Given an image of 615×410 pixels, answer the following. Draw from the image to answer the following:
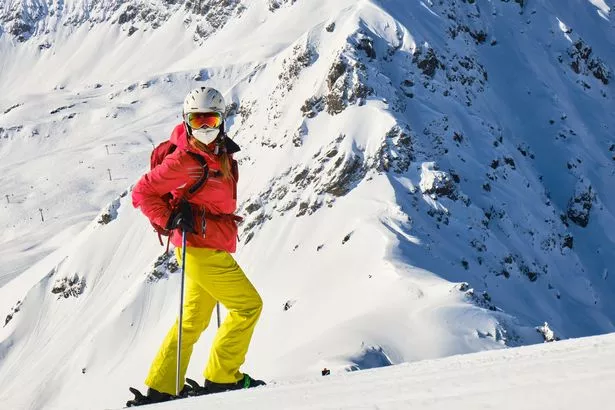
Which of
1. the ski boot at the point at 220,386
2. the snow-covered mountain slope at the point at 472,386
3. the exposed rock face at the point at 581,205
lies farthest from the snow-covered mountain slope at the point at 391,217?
the snow-covered mountain slope at the point at 472,386

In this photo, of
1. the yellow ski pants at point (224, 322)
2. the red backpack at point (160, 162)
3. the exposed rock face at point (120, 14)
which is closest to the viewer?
the red backpack at point (160, 162)

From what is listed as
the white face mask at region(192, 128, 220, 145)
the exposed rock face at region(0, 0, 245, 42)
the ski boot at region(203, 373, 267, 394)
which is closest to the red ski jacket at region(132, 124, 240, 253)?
the white face mask at region(192, 128, 220, 145)

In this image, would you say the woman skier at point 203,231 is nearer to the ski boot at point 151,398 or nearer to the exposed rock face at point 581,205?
the ski boot at point 151,398

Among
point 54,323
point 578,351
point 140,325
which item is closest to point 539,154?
point 140,325

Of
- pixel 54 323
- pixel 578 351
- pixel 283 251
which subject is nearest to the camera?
pixel 578 351

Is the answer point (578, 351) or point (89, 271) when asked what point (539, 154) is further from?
point (578, 351)

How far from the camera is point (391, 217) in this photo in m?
29.7

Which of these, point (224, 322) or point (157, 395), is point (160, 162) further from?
point (157, 395)

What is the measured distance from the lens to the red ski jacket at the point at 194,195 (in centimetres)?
628

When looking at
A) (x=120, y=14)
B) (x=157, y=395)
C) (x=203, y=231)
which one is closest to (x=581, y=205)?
(x=203, y=231)

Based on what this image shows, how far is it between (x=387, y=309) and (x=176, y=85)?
9928cm

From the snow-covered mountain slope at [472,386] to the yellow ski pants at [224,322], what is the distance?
944 mm

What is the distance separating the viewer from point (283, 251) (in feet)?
110

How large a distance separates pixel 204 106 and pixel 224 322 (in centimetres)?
211
